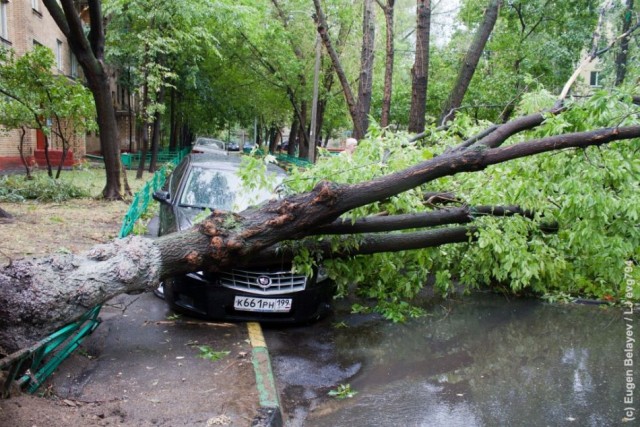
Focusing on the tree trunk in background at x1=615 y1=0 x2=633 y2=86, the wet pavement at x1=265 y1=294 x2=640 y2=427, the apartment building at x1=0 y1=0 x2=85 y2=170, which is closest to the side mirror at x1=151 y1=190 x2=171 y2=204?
the wet pavement at x1=265 y1=294 x2=640 y2=427

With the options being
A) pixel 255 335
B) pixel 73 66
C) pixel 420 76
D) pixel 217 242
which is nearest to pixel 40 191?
pixel 420 76

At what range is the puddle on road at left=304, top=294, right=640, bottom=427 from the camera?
4633 millimetres

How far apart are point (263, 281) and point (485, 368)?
97.0 inches

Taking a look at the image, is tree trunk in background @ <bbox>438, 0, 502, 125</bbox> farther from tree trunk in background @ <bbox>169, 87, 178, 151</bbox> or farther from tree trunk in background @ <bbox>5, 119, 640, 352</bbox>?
tree trunk in background @ <bbox>169, 87, 178, 151</bbox>

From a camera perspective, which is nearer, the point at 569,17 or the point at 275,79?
the point at 569,17

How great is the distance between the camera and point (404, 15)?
37531 mm

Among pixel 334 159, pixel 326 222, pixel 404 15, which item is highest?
pixel 404 15

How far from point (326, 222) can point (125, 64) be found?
26.5 meters

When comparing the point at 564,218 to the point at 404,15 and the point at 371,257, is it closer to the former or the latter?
the point at 371,257

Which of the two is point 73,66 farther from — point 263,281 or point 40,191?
point 263,281

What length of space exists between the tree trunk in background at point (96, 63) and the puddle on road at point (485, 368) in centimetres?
977

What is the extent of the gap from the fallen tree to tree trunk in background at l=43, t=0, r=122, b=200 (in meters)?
9.47

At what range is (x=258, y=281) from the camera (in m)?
6.04

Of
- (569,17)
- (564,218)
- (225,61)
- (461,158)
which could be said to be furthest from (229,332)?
(225,61)
